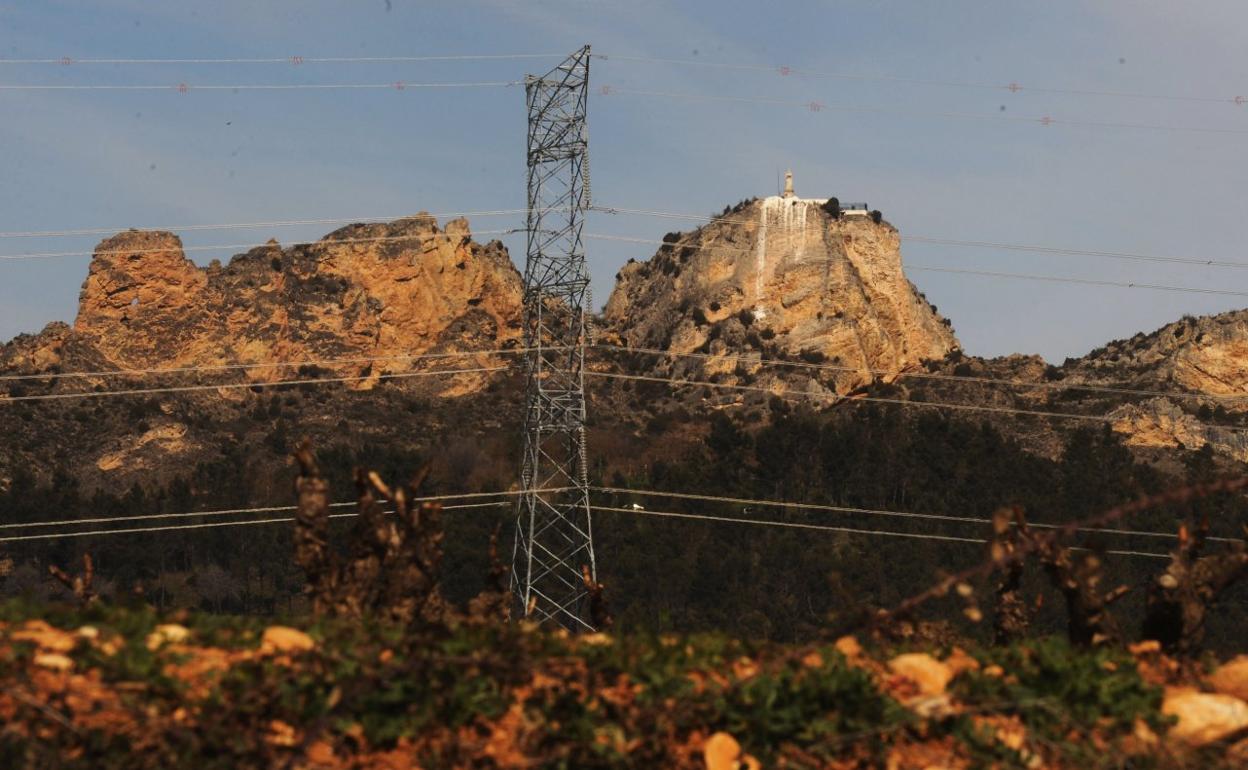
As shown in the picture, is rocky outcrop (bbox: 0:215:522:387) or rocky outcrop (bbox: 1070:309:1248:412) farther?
rocky outcrop (bbox: 0:215:522:387)

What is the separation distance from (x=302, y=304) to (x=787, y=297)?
132ft

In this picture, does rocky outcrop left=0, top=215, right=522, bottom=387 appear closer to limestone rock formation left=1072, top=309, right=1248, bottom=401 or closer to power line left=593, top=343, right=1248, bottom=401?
power line left=593, top=343, right=1248, bottom=401

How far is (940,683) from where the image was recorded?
15914 millimetres

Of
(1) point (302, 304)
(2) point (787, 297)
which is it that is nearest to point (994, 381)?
(2) point (787, 297)

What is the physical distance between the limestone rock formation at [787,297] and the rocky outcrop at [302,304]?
583 inches

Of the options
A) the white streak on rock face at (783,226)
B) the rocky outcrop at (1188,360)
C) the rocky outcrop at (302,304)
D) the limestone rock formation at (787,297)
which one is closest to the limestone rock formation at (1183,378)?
the rocky outcrop at (1188,360)

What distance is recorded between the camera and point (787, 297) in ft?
474

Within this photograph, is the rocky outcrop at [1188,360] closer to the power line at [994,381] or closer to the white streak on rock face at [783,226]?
the power line at [994,381]

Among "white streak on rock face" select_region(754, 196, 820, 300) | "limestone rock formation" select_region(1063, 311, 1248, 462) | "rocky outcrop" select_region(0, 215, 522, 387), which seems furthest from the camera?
"white streak on rock face" select_region(754, 196, 820, 300)

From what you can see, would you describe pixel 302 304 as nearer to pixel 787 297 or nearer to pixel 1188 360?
pixel 787 297

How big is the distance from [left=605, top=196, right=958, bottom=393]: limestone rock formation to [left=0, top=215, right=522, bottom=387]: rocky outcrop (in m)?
14.8

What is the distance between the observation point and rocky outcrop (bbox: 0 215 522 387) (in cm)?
12762

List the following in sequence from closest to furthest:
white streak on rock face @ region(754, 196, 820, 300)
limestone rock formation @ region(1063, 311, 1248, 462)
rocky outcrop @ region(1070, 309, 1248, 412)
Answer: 1. limestone rock formation @ region(1063, 311, 1248, 462)
2. rocky outcrop @ region(1070, 309, 1248, 412)
3. white streak on rock face @ region(754, 196, 820, 300)

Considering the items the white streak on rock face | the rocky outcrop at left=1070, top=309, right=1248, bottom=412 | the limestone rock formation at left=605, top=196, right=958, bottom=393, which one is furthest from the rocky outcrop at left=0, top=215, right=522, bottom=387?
the rocky outcrop at left=1070, top=309, right=1248, bottom=412
